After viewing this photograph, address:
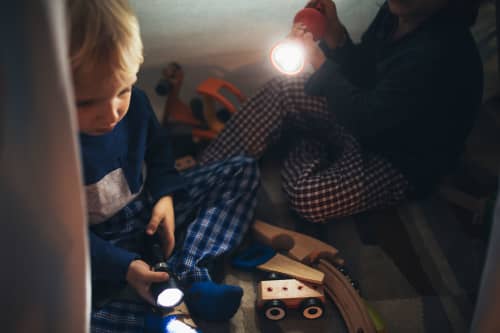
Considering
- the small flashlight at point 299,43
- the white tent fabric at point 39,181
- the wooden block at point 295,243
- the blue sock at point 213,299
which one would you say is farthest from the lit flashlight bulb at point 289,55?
the white tent fabric at point 39,181

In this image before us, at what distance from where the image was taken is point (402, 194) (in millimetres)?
1310

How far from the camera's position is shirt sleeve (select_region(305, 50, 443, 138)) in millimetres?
1126

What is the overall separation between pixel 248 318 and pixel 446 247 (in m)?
0.47

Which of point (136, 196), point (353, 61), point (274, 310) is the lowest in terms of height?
point (274, 310)

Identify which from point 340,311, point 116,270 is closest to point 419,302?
point 340,311

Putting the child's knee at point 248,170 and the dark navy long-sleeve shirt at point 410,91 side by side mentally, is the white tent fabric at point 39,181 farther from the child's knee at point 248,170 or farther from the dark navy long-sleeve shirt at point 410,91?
the dark navy long-sleeve shirt at point 410,91

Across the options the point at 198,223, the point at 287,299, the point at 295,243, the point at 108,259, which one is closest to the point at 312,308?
the point at 287,299

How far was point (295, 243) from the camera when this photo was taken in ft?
4.04

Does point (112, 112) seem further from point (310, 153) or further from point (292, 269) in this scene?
point (310, 153)

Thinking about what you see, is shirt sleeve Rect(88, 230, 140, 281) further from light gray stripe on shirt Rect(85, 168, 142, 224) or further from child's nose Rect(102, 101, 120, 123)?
child's nose Rect(102, 101, 120, 123)

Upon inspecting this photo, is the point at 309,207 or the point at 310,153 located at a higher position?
the point at 310,153

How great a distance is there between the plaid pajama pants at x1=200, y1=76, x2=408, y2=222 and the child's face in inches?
19.9

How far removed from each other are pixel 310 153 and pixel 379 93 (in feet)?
0.82

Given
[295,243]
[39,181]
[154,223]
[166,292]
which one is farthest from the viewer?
[295,243]
